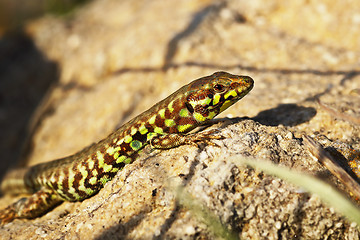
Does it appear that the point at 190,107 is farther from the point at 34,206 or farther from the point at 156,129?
the point at 34,206

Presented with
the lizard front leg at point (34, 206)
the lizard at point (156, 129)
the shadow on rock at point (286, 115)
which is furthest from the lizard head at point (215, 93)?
the lizard front leg at point (34, 206)

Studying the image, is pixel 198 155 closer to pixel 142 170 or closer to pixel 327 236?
pixel 142 170

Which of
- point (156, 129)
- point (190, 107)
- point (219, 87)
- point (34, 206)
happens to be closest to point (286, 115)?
point (219, 87)

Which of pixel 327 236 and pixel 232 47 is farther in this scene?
pixel 232 47

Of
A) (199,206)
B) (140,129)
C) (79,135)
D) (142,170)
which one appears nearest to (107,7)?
(79,135)

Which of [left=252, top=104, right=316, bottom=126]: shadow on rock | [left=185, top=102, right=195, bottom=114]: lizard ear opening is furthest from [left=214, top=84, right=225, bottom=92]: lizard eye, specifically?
[left=252, top=104, right=316, bottom=126]: shadow on rock
